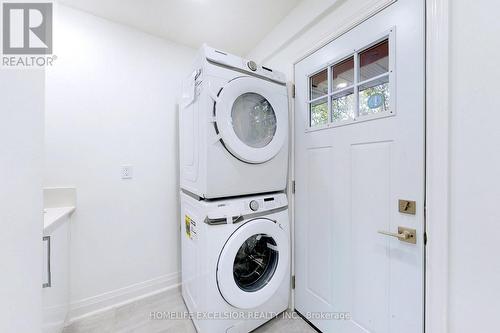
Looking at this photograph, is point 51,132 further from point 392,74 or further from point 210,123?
point 392,74

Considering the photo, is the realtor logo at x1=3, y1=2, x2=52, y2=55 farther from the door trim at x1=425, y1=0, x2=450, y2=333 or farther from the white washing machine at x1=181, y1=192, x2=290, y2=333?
the door trim at x1=425, y1=0, x2=450, y2=333

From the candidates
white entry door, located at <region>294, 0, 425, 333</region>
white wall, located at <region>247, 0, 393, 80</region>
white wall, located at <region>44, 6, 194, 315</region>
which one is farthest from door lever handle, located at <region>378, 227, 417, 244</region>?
white wall, located at <region>44, 6, 194, 315</region>

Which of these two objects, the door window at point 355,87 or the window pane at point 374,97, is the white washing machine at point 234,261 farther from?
the window pane at point 374,97

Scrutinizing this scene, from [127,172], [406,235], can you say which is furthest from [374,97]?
[127,172]

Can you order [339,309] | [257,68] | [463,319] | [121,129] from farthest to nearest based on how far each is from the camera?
[121,129] < [257,68] < [339,309] < [463,319]

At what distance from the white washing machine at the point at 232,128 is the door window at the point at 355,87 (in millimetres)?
282

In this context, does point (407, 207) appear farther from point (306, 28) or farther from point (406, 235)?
point (306, 28)

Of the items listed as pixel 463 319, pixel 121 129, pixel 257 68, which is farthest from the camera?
pixel 121 129

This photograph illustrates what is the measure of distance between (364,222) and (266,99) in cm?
105

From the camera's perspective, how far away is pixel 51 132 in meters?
1.58

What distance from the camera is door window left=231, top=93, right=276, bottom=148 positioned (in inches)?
56.9

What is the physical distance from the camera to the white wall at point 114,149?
163cm

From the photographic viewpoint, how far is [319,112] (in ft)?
5.13

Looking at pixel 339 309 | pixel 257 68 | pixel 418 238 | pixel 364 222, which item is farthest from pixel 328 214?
pixel 257 68
